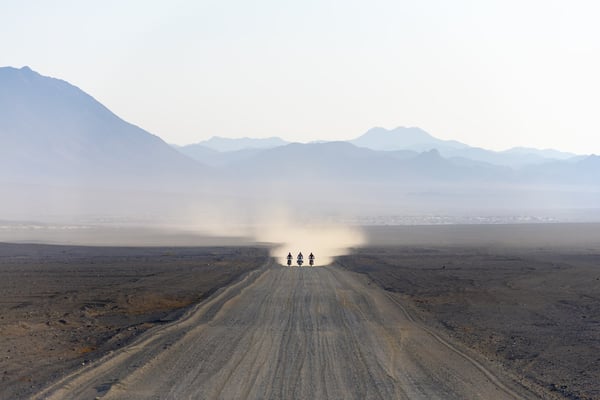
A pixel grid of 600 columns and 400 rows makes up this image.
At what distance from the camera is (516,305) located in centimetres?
2900

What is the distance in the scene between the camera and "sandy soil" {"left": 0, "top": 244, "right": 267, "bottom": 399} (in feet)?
55.5

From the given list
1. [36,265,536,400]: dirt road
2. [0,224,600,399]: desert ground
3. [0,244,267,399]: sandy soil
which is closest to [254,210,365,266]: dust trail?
[0,244,267,399]: sandy soil

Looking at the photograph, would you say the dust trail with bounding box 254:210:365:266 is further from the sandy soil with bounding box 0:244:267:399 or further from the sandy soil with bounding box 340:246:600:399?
the sandy soil with bounding box 340:246:600:399

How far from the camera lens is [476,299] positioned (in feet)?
101

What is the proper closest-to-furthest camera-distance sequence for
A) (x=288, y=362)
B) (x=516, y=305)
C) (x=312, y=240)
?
1. (x=288, y=362)
2. (x=516, y=305)
3. (x=312, y=240)

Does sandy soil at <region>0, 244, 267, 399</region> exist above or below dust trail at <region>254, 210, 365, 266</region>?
below

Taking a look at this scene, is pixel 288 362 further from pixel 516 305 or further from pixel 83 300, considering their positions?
pixel 516 305

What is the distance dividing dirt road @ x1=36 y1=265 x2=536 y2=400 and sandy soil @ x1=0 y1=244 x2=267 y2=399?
42.9 inches

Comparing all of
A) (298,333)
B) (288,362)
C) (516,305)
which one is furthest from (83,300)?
(516,305)

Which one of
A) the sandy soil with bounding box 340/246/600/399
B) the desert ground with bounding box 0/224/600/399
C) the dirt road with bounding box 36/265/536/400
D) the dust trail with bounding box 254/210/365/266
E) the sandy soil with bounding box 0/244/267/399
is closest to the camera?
the dirt road with bounding box 36/265/536/400

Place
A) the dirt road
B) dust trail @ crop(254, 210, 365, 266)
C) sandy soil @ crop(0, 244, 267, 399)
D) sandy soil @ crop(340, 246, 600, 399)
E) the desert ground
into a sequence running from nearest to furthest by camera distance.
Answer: the dirt road
the desert ground
sandy soil @ crop(0, 244, 267, 399)
sandy soil @ crop(340, 246, 600, 399)
dust trail @ crop(254, 210, 365, 266)

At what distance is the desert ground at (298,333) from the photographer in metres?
14.2

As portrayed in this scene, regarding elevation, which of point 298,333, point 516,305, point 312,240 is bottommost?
point 516,305

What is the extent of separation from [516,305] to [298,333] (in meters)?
12.3
